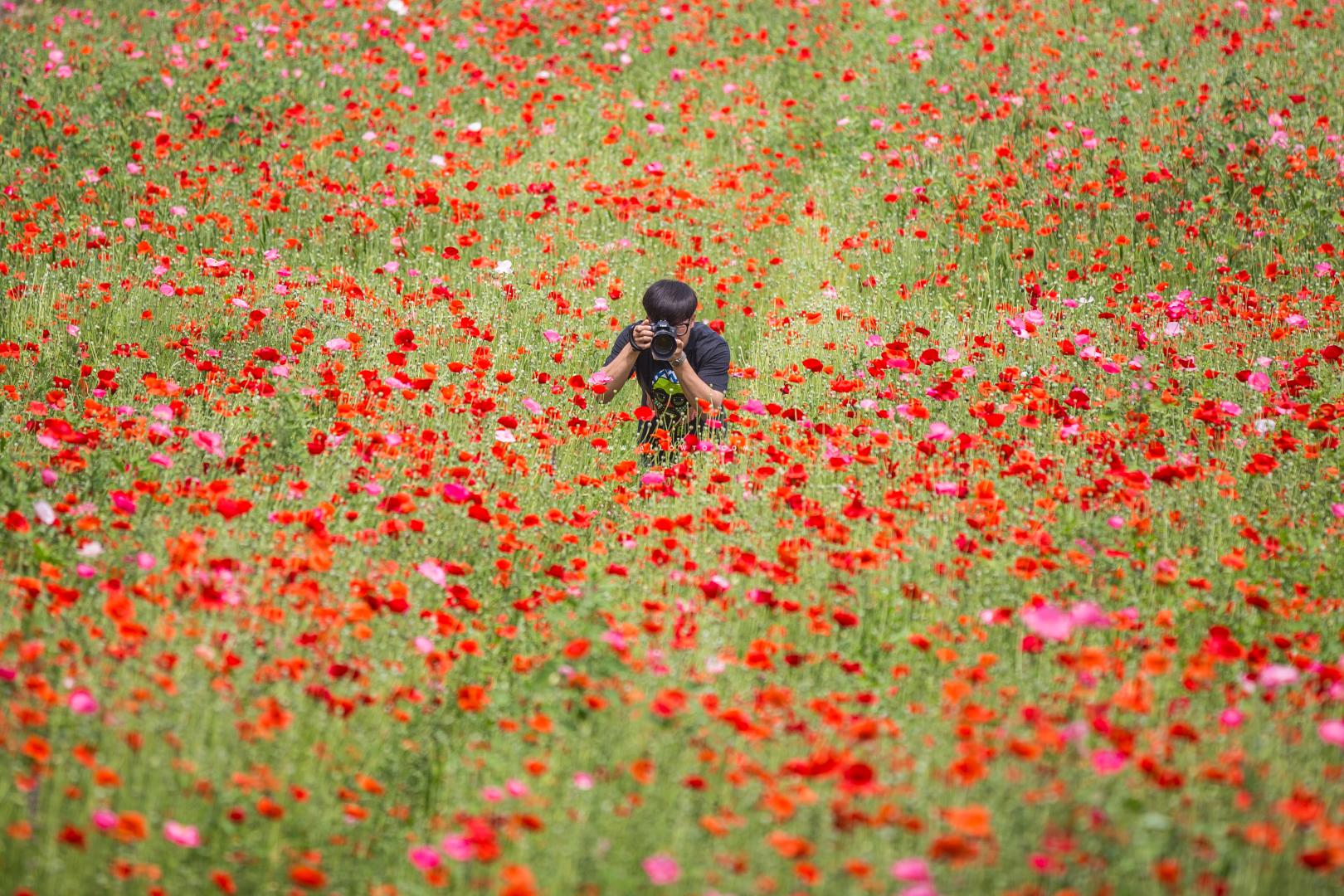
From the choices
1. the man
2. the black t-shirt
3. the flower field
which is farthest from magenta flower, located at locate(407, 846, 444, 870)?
the black t-shirt

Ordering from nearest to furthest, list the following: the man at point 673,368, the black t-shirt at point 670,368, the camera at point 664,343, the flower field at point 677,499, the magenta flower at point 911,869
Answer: the magenta flower at point 911,869
the flower field at point 677,499
the camera at point 664,343
the man at point 673,368
the black t-shirt at point 670,368

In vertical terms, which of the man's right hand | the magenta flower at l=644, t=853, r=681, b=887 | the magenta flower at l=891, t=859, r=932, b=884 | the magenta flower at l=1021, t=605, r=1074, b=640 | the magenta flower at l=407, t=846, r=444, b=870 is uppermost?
the magenta flower at l=1021, t=605, r=1074, b=640

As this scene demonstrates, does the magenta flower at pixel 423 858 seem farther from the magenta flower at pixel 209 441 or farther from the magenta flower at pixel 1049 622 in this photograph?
the magenta flower at pixel 209 441

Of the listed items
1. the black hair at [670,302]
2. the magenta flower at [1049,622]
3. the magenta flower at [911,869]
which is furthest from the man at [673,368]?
the magenta flower at [911,869]

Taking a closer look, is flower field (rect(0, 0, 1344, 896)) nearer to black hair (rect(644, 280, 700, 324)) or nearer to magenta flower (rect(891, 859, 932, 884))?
magenta flower (rect(891, 859, 932, 884))

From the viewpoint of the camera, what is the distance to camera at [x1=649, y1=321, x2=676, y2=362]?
4.64 metres

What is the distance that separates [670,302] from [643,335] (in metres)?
0.21

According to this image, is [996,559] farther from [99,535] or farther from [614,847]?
[99,535]

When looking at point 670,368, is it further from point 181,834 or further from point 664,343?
point 181,834

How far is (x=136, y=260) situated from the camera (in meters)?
6.20

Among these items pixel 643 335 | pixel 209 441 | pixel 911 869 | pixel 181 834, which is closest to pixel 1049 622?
pixel 911 869

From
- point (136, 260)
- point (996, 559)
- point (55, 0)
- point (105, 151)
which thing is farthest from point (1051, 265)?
point (55, 0)

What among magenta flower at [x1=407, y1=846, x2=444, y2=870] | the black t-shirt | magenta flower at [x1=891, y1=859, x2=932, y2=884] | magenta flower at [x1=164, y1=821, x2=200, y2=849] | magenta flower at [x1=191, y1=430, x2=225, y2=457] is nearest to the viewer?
magenta flower at [x1=891, y1=859, x2=932, y2=884]

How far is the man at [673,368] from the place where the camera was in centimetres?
476
